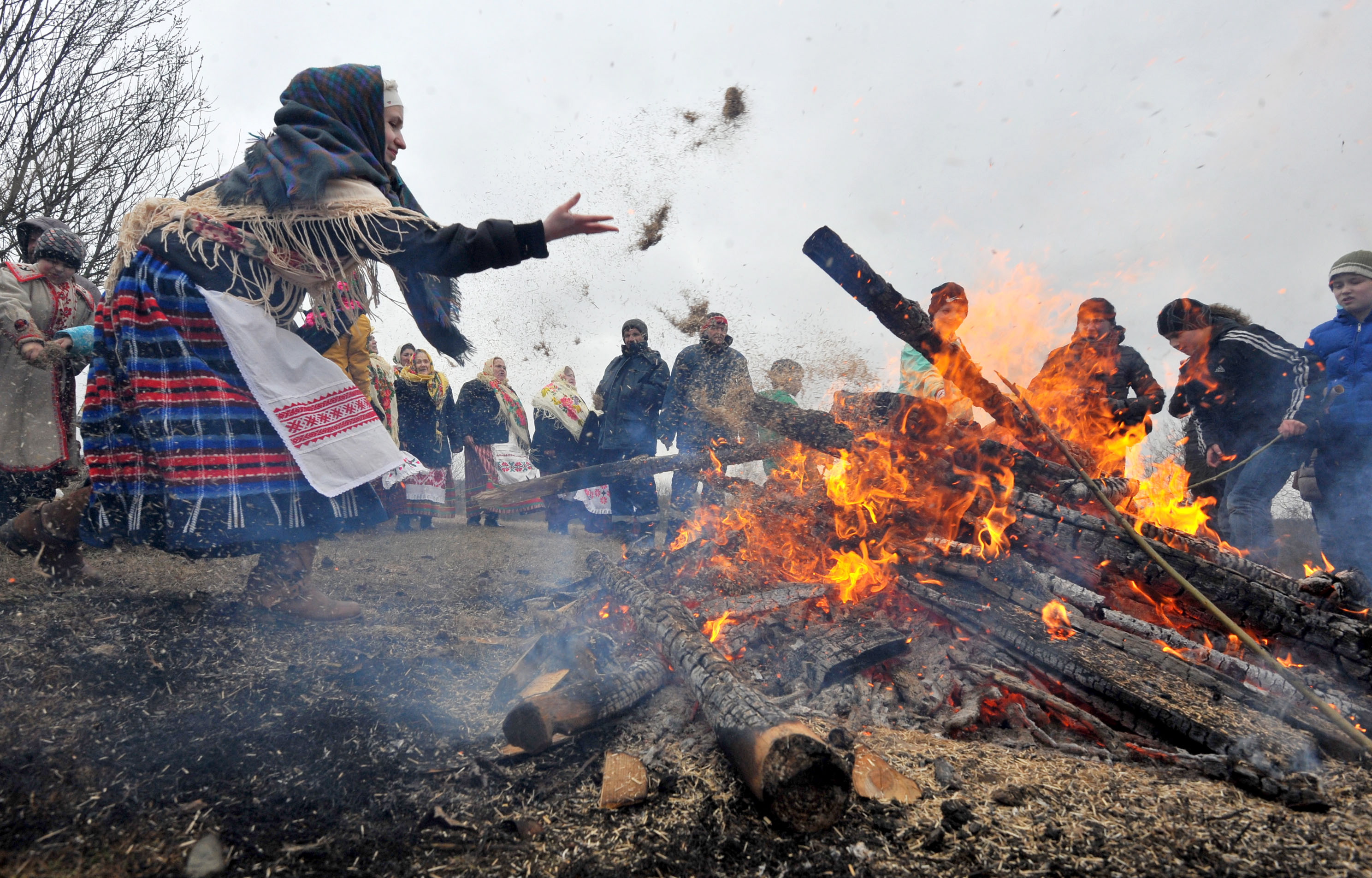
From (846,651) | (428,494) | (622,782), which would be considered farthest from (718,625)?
(428,494)

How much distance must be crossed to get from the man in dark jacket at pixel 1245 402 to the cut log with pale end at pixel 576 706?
469 cm

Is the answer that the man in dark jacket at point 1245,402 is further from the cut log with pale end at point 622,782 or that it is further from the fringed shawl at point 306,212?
the fringed shawl at point 306,212

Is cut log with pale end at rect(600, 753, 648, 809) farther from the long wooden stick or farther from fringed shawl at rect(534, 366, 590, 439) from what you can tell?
fringed shawl at rect(534, 366, 590, 439)

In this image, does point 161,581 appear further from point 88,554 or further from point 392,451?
point 392,451

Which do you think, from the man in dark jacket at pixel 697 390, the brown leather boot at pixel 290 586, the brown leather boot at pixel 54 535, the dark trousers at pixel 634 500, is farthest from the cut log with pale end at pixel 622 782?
the dark trousers at pixel 634 500

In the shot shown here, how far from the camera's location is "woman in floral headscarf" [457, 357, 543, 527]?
29.2 feet

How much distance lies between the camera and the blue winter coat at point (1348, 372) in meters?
3.99

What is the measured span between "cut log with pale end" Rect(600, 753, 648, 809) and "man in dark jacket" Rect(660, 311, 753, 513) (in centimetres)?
405

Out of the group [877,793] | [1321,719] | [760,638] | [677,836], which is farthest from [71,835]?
[1321,719]

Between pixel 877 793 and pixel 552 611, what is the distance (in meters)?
2.45

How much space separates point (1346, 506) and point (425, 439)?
919cm

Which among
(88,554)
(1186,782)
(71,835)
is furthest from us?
(88,554)

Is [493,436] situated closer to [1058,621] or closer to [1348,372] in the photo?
[1058,621]

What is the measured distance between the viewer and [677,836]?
1627 millimetres
